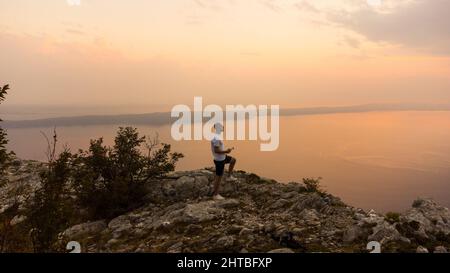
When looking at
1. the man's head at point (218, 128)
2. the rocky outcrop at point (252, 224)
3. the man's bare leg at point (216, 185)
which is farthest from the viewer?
the man's bare leg at point (216, 185)

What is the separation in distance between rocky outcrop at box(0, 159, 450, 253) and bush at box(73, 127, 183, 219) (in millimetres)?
647

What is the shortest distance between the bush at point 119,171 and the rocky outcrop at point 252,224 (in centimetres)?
65

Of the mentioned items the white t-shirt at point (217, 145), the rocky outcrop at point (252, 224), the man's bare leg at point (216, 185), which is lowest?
the rocky outcrop at point (252, 224)

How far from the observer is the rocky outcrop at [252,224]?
37.1ft

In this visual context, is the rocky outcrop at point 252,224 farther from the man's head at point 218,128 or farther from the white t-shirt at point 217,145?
the man's head at point 218,128

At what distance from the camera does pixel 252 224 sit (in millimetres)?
12945

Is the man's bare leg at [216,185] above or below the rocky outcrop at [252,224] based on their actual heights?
above

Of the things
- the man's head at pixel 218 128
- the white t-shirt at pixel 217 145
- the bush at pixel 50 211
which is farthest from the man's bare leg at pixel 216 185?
the bush at pixel 50 211

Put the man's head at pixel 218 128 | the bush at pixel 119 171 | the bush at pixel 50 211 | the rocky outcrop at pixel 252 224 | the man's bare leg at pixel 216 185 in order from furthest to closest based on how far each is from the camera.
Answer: the bush at pixel 119 171, the man's bare leg at pixel 216 185, the man's head at pixel 218 128, the rocky outcrop at pixel 252 224, the bush at pixel 50 211

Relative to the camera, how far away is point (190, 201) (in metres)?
16.1

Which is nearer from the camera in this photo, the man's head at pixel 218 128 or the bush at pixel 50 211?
the bush at pixel 50 211
